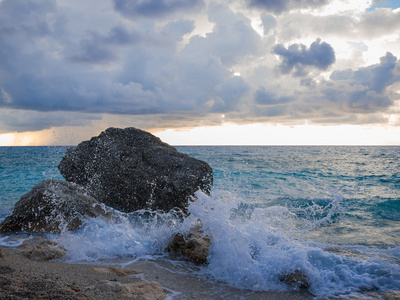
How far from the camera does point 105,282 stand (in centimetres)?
322

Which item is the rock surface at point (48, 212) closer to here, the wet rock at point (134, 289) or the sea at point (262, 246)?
the sea at point (262, 246)

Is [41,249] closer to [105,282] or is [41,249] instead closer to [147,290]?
[105,282]

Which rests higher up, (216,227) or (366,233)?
(216,227)

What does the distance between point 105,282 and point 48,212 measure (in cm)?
324

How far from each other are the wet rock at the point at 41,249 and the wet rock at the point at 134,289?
1.50 m

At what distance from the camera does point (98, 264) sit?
4.26m

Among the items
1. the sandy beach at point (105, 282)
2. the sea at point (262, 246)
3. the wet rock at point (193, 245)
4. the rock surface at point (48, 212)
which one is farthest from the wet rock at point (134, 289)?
the rock surface at point (48, 212)

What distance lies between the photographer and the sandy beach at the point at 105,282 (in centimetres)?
268

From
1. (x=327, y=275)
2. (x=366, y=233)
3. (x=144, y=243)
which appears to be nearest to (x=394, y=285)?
(x=327, y=275)

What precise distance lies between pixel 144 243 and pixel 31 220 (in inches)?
90.2

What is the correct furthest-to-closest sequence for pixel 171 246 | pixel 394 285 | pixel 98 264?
1. pixel 171 246
2. pixel 98 264
3. pixel 394 285

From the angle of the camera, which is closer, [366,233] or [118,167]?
[366,233]

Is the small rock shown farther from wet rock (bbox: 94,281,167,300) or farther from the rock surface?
the rock surface

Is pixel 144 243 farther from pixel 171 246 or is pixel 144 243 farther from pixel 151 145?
pixel 151 145
